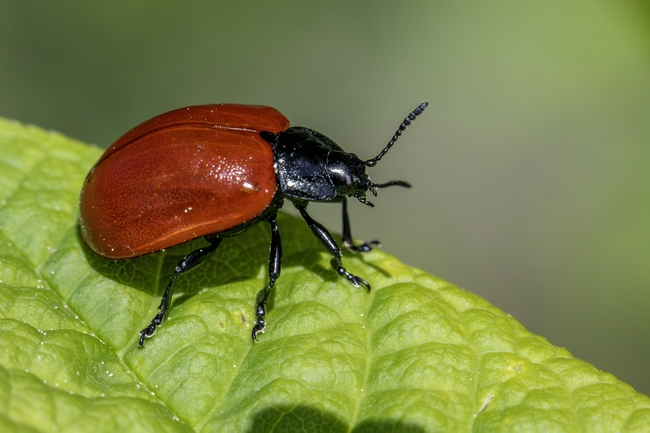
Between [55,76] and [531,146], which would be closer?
[531,146]

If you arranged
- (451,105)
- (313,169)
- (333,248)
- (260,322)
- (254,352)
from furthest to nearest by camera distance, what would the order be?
(451,105) → (313,169) → (333,248) → (260,322) → (254,352)

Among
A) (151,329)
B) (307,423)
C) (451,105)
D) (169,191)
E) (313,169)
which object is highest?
(451,105)

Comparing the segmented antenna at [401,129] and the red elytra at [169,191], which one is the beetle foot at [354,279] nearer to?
the red elytra at [169,191]

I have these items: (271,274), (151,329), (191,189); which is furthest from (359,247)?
(151,329)

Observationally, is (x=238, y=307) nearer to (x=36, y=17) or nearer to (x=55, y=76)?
(x=55, y=76)

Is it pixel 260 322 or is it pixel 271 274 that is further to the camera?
pixel 271 274

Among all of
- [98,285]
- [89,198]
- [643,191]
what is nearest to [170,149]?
[89,198]

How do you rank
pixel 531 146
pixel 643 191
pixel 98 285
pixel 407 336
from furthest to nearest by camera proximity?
pixel 531 146, pixel 643 191, pixel 98 285, pixel 407 336

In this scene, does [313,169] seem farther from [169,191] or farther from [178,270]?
[178,270]
